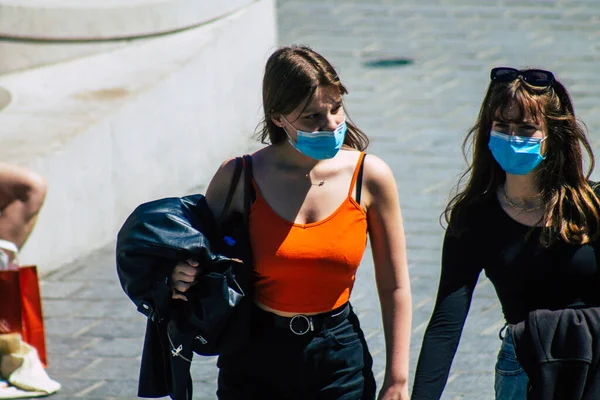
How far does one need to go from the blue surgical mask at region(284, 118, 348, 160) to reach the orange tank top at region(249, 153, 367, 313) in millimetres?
137

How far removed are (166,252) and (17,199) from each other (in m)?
2.52

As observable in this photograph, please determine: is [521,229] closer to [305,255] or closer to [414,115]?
[305,255]

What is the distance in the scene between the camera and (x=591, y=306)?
3.29m

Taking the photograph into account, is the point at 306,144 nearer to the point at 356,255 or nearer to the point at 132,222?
the point at 356,255

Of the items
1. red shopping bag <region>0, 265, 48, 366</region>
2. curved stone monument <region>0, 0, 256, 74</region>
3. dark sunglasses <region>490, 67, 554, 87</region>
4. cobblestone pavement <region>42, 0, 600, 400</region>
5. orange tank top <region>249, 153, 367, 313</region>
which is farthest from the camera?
curved stone monument <region>0, 0, 256, 74</region>

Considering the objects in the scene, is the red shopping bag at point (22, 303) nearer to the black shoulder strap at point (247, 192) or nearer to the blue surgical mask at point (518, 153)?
the black shoulder strap at point (247, 192)

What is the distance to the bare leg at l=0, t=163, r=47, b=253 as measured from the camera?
5430 millimetres

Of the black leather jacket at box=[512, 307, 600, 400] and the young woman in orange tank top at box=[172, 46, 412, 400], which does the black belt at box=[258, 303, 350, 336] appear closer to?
the young woman in orange tank top at box=[172, 46, 412, 400]

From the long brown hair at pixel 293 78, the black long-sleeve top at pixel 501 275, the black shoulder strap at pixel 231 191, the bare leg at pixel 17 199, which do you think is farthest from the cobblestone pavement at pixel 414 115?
the long brown hair at pixel 293 78

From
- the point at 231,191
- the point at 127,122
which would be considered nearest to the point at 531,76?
the point at 231,191

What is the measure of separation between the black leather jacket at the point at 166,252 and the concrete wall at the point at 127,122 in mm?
2941

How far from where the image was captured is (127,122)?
7.50 meters

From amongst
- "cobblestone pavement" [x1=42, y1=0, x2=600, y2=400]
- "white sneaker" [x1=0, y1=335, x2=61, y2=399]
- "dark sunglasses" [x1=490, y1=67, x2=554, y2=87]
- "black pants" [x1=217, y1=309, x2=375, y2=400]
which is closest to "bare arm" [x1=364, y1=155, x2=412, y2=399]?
"black pants" [x1=217, y1=309, x2=375, y2=400]

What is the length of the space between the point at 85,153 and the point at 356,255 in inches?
164
